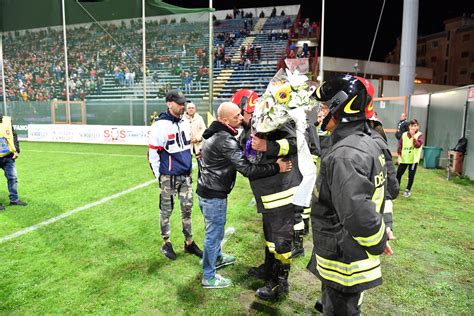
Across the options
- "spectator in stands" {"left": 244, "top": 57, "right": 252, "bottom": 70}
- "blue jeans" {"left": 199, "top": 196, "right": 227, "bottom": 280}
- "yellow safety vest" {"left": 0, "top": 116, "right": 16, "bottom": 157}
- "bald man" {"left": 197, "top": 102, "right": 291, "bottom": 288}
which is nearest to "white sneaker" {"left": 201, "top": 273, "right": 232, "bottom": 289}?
"bald man" {"left": 197, "top": 102, "right": 291, "bottom": 288}

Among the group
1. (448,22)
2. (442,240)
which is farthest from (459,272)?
(448,22)

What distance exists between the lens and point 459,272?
14.3 feet

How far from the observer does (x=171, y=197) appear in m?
4.63

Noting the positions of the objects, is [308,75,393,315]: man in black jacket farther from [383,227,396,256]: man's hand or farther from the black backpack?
the black backpack

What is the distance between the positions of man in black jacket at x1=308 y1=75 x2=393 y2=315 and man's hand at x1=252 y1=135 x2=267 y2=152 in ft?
2.88

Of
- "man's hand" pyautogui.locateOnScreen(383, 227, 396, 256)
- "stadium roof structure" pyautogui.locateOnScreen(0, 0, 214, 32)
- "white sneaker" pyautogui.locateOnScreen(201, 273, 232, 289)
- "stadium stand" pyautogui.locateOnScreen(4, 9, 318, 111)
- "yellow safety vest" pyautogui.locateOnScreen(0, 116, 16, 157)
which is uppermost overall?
"stadium roof structure" pyautogui.locateOnScreen(0, 0, 214, 32)

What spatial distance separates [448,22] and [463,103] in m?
54.6

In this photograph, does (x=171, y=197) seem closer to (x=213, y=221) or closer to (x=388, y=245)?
(x=213, y=221)

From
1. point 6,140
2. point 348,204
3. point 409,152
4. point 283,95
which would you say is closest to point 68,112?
point 6,140

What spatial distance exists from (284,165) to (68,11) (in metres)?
20.8

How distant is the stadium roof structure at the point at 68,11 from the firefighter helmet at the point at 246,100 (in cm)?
1454

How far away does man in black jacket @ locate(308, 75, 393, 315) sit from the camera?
6.59ft

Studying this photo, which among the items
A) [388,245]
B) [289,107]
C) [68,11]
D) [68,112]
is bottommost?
[388,245]

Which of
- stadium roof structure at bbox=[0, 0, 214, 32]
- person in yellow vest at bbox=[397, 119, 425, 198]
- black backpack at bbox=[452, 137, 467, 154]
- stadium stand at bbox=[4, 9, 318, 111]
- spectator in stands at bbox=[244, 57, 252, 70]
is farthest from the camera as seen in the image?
spectator in stands at bbox=[244, 57, 252, 70]
